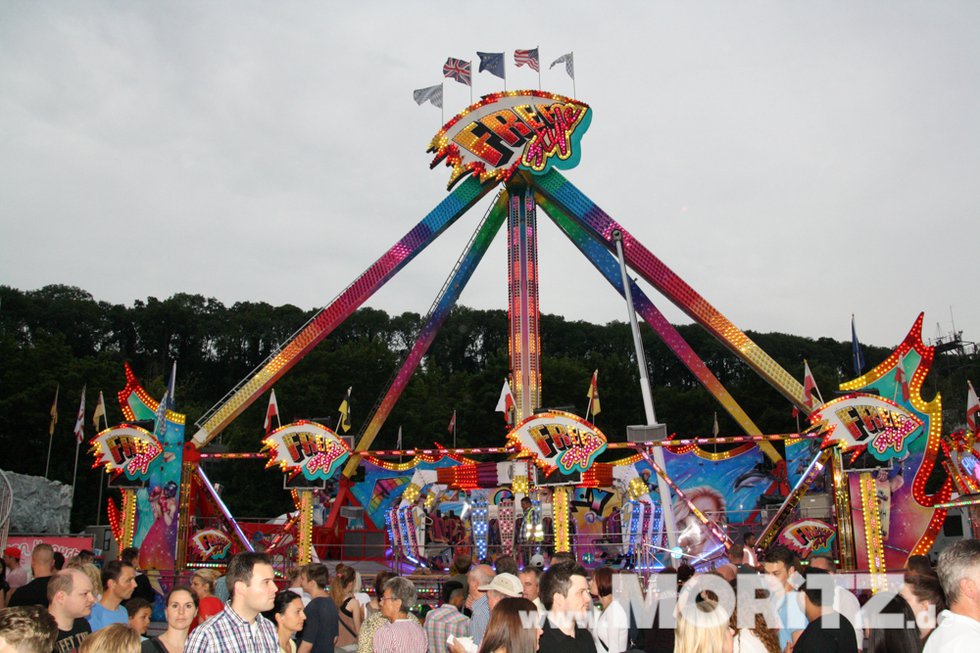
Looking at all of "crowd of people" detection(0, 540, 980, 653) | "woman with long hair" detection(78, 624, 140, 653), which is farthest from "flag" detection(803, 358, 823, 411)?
"woman with long hair" detection(78, 624, 140, 653)

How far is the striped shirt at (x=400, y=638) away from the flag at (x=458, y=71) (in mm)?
26117

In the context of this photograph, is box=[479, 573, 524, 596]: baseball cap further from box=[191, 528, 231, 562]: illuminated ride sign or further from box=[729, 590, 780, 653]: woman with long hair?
box=[191, 528, 231, 562]: illuminated ride sign

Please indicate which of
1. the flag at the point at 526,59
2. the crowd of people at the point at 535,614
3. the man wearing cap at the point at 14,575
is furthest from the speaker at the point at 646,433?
the flag at the point at 526,59

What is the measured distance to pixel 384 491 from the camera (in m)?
30.4

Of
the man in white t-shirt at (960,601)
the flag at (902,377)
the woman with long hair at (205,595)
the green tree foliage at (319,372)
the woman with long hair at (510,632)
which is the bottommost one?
→ the woman with long hair at (205,595)

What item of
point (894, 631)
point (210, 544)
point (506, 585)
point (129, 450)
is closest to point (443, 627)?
point (506, 585)

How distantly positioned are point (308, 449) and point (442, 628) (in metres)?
15.8

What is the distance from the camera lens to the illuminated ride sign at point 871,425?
63.3 ft

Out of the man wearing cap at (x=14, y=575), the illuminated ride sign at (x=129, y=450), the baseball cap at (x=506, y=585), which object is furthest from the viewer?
the illuminated ride sign at (x=129, y=450)

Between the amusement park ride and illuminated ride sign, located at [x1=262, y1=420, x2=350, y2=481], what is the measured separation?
0.13 ft

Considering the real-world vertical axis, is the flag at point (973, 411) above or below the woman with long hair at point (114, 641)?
above

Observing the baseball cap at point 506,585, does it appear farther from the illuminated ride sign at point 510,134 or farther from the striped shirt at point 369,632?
the illuminated ride sign at point 510,134

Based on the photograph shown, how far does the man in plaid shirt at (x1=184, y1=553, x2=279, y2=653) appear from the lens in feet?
16.8

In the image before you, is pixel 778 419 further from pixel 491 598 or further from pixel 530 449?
pixel 491 598
